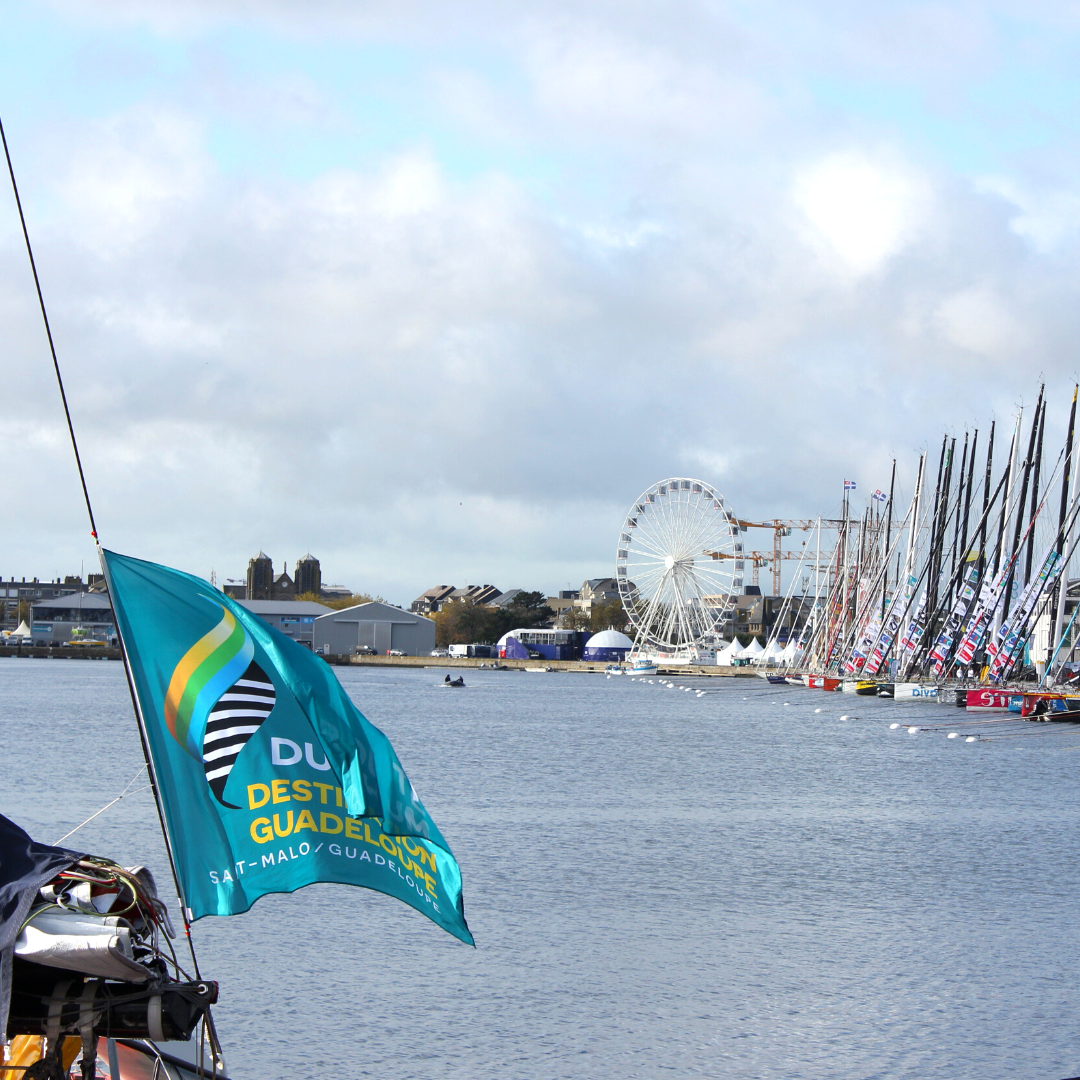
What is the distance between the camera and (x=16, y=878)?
6.73 meters

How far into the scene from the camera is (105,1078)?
801 cm

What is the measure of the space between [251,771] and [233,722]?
318 millimetres

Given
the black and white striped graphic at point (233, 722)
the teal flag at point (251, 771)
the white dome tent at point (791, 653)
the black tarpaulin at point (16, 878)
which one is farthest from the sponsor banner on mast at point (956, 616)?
the black tarpaulin at point (16, 878)

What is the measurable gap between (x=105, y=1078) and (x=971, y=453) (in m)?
100

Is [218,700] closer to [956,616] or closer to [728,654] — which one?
[956,616]

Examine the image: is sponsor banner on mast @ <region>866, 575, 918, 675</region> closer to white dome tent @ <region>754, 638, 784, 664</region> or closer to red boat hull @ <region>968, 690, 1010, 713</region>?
red boat hull @ <region>968, 690, 1010, 713</region>

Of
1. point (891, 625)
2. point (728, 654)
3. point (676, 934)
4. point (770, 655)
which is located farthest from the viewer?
point (770, 655)

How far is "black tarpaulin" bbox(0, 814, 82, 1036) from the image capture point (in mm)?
6371

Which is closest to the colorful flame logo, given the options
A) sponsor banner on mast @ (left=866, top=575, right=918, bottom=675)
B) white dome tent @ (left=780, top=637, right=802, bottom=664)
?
sponsor banner on mast @ (left=866, top=575, right=918, bottom=675)

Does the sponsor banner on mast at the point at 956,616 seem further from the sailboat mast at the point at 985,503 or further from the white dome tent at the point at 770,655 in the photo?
the white dome tent at the point at 770,655

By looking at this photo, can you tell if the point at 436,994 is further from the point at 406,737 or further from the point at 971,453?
the point at 971,453

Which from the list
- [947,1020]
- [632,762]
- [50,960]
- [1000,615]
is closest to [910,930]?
[947,1020]

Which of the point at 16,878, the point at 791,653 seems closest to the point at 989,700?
the point at 16,878

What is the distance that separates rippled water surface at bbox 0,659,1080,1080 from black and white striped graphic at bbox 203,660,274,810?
877 cm
